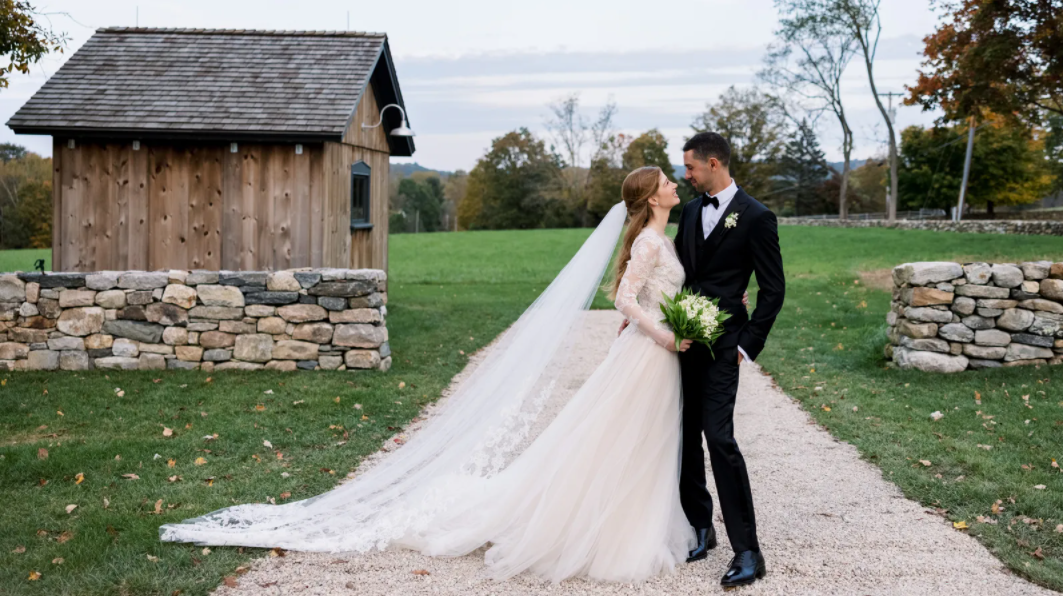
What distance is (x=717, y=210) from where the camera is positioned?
4.61 meters

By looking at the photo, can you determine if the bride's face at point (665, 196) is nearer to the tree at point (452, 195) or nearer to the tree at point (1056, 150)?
the tree at point (1056, 150)

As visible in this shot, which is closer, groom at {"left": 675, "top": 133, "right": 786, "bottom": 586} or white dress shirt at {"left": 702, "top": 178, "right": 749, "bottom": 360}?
groom at {"left": 675, "top": 133, "right": 786, "bottom": 586}

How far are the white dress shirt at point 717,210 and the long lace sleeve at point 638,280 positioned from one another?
28 centimetres

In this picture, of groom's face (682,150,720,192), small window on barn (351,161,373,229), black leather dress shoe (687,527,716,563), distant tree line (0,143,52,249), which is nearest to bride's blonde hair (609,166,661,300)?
groom's face (682,150,720,192)

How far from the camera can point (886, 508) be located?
570 centimetres

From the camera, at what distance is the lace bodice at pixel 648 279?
4656 millimetres

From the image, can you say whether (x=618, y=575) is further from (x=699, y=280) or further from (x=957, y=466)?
(x=957, y=466)

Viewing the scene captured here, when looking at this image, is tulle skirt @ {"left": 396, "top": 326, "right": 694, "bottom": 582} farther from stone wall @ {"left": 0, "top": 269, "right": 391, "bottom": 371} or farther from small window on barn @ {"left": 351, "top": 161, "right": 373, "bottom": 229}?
small window on barn @ {"left": 351, "top": 161, "right": 373, "bottom": 229}

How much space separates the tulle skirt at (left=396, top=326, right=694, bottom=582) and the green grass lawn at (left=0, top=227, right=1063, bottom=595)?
1.41 m

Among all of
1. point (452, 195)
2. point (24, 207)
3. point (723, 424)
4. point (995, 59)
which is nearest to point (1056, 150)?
point (995, 59)

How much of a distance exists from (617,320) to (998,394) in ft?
26.0

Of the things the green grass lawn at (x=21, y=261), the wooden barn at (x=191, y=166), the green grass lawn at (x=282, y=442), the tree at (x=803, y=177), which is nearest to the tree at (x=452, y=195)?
the tree at (x=803, y=177)

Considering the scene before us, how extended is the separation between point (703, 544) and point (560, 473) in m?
0.95

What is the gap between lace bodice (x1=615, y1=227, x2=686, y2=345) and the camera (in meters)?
4.66
